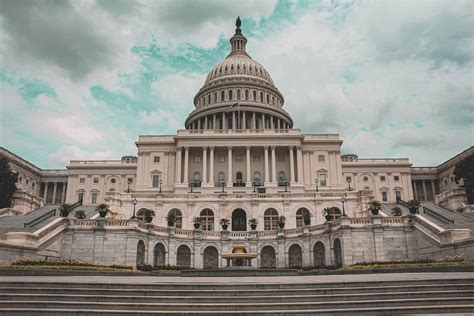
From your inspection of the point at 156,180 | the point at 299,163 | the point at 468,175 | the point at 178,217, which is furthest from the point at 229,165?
the point at 468,175

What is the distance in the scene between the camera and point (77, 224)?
1734 inches

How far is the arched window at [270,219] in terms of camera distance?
60388 mm

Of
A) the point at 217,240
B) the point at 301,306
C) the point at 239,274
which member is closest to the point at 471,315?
the point at 301,306

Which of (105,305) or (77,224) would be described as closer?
(105,305)

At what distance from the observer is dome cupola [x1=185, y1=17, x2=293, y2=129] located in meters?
112

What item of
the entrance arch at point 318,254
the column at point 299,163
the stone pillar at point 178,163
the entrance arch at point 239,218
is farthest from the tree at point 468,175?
the stone pillar at point 178,163

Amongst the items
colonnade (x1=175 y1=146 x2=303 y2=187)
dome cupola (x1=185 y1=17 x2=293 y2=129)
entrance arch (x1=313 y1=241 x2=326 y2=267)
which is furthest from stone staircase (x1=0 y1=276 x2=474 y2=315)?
dome cupola (x1=185 y1=17 x2=293 y2=129)

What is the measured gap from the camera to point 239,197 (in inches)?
2441

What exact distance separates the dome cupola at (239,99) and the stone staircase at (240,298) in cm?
8660

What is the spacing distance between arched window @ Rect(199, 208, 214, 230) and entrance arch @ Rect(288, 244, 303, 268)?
48.0ft

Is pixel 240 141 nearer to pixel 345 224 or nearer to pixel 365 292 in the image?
pixel 345 224

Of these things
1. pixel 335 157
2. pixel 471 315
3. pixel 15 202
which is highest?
pixel 335 157

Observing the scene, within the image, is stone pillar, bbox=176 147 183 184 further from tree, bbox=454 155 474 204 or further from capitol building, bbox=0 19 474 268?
tree, bbox=454 155 474 204

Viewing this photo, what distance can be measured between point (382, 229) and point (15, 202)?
53024mm
